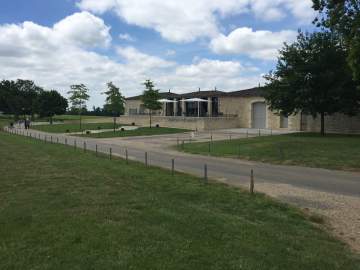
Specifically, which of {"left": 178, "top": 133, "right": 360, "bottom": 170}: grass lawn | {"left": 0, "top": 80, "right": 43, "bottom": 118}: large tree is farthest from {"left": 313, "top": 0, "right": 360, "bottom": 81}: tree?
{"left": 0, "top": 80, "right": 43, "bottom": 118}: large tree

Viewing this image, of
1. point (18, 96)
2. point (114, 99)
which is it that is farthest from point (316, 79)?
point (18, 96)

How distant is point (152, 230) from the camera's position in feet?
23.8

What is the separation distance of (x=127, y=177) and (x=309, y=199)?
5958mm

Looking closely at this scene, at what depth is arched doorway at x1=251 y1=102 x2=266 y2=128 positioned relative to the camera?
4916 cm

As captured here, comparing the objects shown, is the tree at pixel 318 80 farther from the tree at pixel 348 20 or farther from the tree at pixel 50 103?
the tree at pixel 50 103

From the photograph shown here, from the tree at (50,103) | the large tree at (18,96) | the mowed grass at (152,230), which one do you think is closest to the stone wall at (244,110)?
the mowed grass at (152,230)

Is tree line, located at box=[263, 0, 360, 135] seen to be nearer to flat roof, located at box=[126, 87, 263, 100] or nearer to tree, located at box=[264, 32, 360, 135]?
tree, located at box=[264, 32, 360, 135]

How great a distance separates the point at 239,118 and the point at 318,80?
2049 cm

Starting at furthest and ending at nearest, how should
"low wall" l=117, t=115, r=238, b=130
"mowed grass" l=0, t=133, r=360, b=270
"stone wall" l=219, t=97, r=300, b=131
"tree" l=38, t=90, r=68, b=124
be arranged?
"tree" l=38, t=90, r=68, b=124, "low wall" l=117, t=115, r=238, b=130, "stone wall" l=219, t=97, r=300, b=131, "mowed grass" l=0, t=133, r=360, b=270

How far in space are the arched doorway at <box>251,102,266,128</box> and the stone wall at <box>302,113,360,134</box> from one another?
255 inches

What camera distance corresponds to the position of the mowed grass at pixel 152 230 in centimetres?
580

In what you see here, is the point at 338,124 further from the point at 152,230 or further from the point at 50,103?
the point at 50,103

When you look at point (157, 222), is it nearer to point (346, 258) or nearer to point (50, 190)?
point (346, 258)

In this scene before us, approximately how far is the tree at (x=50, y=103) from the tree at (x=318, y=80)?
65453 millimetres
